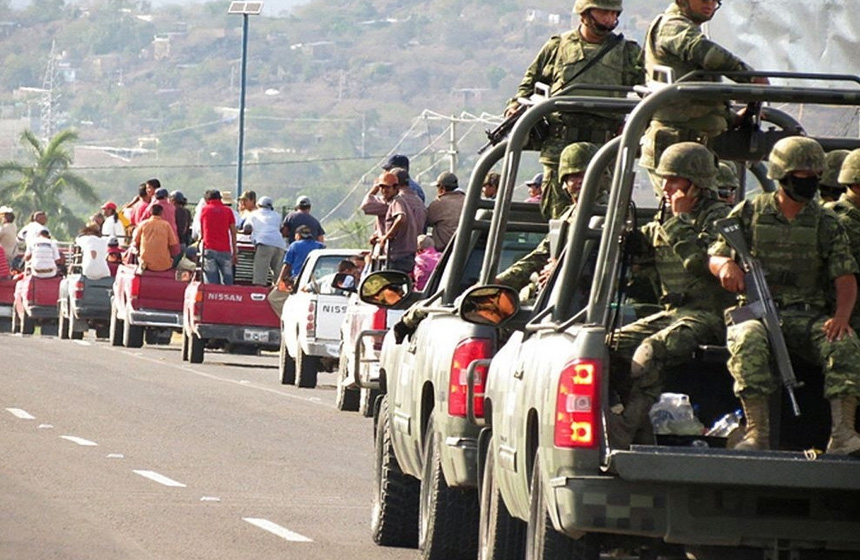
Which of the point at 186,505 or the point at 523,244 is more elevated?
the point at 523,244

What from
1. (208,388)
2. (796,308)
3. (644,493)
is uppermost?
(796,308)

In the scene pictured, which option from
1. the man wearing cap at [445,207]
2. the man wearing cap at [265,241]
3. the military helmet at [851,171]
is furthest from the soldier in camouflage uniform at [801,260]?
the man wearing cap at [265,241]

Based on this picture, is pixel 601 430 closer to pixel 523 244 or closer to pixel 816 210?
pixel 816 210

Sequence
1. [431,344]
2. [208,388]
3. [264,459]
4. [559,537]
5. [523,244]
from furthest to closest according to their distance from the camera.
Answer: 1. [208,388]
2. [264,459]
3. [523,244]
4. [431,344]
5. [559,537]

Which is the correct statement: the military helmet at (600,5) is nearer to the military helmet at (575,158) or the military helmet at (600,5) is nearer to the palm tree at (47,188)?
the military helmet at (575,158)

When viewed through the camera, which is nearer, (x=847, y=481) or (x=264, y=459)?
(x=847, y=481)

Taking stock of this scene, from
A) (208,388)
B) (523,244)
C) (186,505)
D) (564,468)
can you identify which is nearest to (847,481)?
(564,468)

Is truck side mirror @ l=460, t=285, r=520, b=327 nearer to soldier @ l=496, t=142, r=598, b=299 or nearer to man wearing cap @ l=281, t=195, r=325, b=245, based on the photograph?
soldier @ l=496, t=142, r=598, b=299

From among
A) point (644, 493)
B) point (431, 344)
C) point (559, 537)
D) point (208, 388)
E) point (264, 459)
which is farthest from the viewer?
point (208, 388)

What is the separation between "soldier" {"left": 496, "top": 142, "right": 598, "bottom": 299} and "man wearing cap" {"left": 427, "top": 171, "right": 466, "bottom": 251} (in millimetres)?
8819

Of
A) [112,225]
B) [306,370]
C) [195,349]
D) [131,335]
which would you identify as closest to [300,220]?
[195,349]

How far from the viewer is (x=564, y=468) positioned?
313 inches

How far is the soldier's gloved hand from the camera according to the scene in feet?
38.8

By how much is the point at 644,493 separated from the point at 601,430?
259 millimetres
